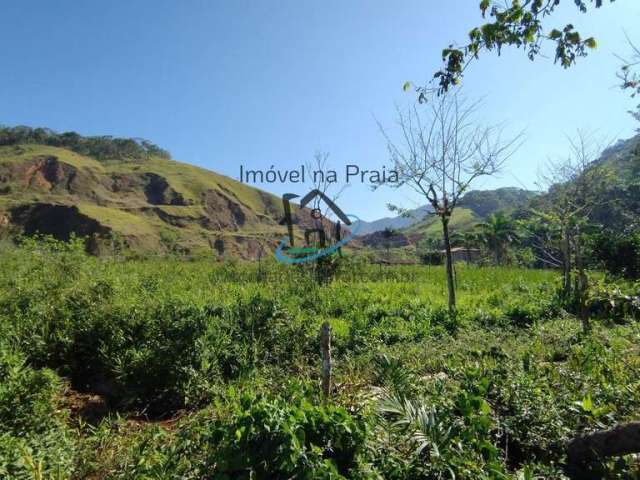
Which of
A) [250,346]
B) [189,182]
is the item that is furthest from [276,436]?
[189,182]

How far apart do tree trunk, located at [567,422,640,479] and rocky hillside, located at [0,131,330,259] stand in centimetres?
3941

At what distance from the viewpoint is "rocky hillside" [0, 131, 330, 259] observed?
2073 inches

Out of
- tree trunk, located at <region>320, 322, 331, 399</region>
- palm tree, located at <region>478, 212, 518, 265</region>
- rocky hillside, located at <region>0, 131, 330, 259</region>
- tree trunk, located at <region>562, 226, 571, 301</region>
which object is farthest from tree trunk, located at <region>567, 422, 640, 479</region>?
rocky hillside, located at <region>0, 131, 330, 259</region>

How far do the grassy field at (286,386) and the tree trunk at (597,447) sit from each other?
0.28 feet

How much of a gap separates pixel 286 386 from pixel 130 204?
254ft

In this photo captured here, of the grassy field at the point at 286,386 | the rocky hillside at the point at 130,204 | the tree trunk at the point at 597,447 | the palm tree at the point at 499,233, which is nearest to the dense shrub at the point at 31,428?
the grassy field at the point at 286,386

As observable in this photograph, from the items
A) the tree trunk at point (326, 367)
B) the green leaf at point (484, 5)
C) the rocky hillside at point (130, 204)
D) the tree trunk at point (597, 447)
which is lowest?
the tree trunk at point (597, 447)

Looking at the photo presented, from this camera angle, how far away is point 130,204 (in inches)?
2832

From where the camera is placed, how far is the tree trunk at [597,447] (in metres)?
2.21

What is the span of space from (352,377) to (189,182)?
9355 cm

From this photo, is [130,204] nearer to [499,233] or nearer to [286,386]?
[499,233]

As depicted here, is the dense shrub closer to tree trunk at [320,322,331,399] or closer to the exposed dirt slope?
tree trunk at [320,322,331,399]

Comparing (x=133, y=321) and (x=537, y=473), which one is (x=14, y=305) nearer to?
(x=133, y=321)

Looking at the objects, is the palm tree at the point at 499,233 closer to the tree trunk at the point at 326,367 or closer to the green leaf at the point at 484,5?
the tree trunk at the point at 326,367
